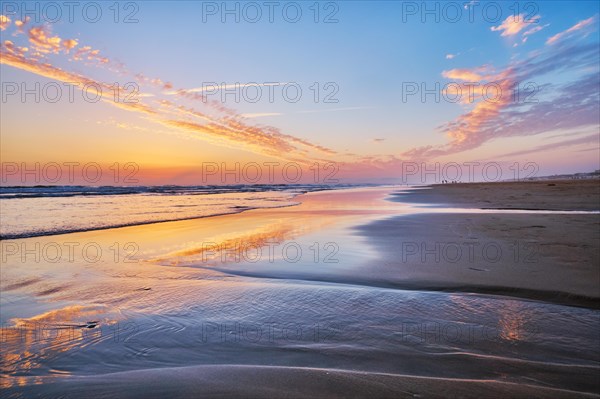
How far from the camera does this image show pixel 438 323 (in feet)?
11.4

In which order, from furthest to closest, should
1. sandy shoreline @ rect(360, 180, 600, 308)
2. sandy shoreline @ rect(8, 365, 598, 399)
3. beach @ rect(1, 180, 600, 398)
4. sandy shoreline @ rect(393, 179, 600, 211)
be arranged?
sandy shoreline @ rect(393, 179, 600, 211) < sandy shoreline @ rect(360, 180, 600, 308) < beach @ rect(1, 180, 600, 398) < sandy shoreline @ rect(8, 365, 598, 399)

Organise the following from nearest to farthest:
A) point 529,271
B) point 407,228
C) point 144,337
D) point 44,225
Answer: point 144,337, point 529,271, point 407,228, point 44,225

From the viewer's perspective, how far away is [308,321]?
3613 millimetres

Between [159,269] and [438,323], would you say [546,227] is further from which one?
[159,269]

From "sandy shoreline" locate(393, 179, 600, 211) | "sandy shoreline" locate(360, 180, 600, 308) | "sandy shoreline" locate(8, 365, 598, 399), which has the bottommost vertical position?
"sandy shoreline" locate(8, 365, 598, 399)

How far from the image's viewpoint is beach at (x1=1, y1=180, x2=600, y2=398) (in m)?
2.41

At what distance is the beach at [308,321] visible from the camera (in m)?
2.41

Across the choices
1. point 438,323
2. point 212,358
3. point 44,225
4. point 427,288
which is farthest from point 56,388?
point 44,225

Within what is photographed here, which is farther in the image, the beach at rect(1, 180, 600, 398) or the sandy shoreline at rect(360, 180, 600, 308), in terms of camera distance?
the sandy shoreline at rect(360, 180, 600, 308)

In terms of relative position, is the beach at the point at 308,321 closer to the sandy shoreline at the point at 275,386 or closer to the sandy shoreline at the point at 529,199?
the sandy shoreline at the point at 275,386

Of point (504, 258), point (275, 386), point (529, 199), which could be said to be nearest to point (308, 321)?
point (275, 386)

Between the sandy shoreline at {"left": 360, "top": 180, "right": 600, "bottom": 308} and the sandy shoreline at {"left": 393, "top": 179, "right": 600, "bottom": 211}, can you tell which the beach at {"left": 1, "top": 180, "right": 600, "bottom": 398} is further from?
the sandy shoreline at {"left": 393, "top": 179, "right": 600, "bottom": 211}

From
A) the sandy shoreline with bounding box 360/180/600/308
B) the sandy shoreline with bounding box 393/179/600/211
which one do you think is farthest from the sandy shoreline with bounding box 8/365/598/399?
the sandy shoreline with bounding box 393/179/600/211

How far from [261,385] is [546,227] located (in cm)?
1015
